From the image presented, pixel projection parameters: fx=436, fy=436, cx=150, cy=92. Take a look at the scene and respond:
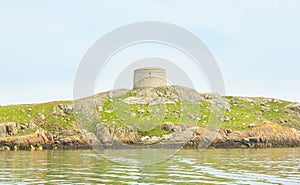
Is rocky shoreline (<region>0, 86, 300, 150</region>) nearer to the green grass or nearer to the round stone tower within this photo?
the green grass

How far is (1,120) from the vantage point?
106 m

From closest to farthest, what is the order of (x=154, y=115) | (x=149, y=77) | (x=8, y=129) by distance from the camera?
(x=8, y=129) → (x=154, y=115) → (x=149, y=77)

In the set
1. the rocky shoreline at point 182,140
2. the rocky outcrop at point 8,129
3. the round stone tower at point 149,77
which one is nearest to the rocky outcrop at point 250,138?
the rocky shoreline at point 182,140

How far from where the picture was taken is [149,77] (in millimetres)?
145500

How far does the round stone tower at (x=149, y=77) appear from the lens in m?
144

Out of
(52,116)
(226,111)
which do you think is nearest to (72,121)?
(52,116)

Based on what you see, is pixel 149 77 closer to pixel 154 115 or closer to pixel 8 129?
pixel 154 115

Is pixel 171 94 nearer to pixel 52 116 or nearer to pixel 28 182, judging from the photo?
pixel 52 116

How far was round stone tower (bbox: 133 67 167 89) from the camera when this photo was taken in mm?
144500

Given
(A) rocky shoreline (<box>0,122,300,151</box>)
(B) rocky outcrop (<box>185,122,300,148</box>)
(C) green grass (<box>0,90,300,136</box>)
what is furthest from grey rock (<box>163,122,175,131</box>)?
(B) rocky outcrop (<box>185,122,300,148</box>)

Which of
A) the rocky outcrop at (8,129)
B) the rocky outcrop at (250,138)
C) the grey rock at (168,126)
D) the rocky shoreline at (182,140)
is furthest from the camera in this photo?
the grey rock at (168,126)

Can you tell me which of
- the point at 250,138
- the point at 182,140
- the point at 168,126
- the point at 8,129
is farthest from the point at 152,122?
the point at 8,129

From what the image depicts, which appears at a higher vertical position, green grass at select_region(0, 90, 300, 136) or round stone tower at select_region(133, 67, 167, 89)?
round stone tower at select_region(133, 67, 167, 89)

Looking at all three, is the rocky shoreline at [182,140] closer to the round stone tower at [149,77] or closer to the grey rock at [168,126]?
the grey rock at [168,126]
